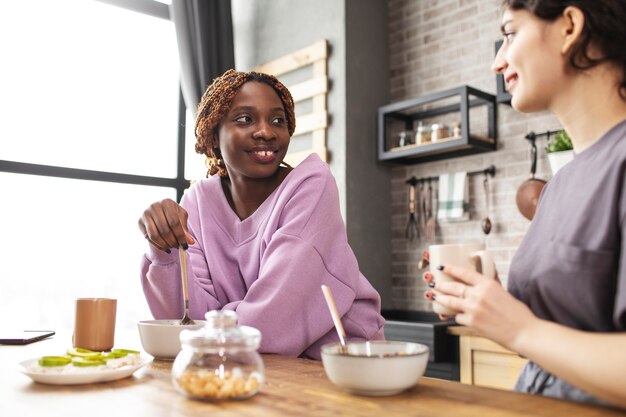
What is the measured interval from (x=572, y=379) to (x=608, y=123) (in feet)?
1.37

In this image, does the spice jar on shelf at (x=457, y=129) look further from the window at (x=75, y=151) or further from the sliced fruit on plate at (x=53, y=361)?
the sliced fruit on plate at (x=53, y=361)

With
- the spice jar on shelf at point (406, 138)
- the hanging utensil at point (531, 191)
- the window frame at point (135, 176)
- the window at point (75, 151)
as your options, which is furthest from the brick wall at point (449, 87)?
the window at point (75, 151)

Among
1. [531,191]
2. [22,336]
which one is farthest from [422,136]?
[22,336]

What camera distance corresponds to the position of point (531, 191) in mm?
2998

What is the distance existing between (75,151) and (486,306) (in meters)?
3.43

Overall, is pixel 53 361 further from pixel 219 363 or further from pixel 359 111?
pixel 359 111

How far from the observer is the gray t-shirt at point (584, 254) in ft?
2.75

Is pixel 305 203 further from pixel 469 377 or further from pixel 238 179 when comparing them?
pixel 469 377

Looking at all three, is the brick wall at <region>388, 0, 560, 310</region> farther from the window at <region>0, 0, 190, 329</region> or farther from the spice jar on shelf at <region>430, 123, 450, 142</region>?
the window at <region>0, 0, 190, 329</region>

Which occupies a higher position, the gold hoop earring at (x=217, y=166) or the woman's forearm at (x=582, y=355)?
Result: the gold hoop earring at (x=217, y=166)

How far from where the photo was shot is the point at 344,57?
11.8 feet

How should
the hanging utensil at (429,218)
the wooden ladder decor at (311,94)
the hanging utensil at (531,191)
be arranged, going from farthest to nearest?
the wooden ladder decor at (311,94)
the hanging utensil at (429,218)
the hanging utensil at (531,191)

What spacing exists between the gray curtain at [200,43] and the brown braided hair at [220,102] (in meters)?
2.29

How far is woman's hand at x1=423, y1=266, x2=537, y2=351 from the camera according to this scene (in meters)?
0.80
